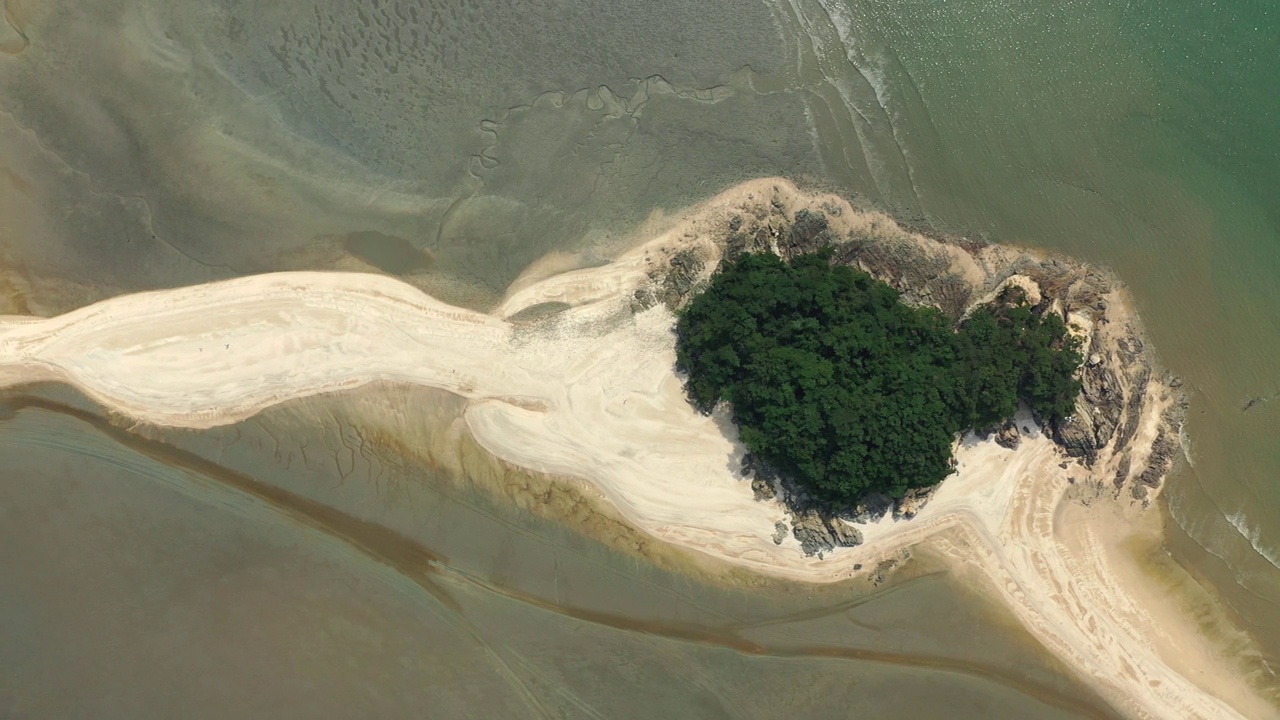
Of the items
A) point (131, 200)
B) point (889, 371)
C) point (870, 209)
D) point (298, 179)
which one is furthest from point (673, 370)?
point (131, 200)

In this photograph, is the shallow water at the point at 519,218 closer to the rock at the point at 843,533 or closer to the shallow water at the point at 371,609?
the shallow water at the point at 371,609

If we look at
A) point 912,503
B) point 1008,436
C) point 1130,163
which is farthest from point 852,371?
point 1130,163

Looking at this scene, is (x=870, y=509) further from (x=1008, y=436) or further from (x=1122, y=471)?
(x=1122, y=471)

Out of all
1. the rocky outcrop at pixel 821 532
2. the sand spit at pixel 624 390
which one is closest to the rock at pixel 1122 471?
the sand spit at pixel 624 390

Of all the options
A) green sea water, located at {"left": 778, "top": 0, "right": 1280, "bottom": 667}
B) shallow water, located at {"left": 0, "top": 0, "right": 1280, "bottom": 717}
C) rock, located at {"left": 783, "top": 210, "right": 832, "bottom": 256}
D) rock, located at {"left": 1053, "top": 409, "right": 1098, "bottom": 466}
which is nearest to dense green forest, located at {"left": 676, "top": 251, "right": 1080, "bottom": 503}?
rock, located at {"left": 783, "top": 210, "right": 832, "bottom": 256}

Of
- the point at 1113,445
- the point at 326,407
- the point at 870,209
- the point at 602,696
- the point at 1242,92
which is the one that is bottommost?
the point at 602,696

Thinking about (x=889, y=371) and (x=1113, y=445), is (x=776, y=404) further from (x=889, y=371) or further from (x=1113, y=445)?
(x=1113, y=445)
